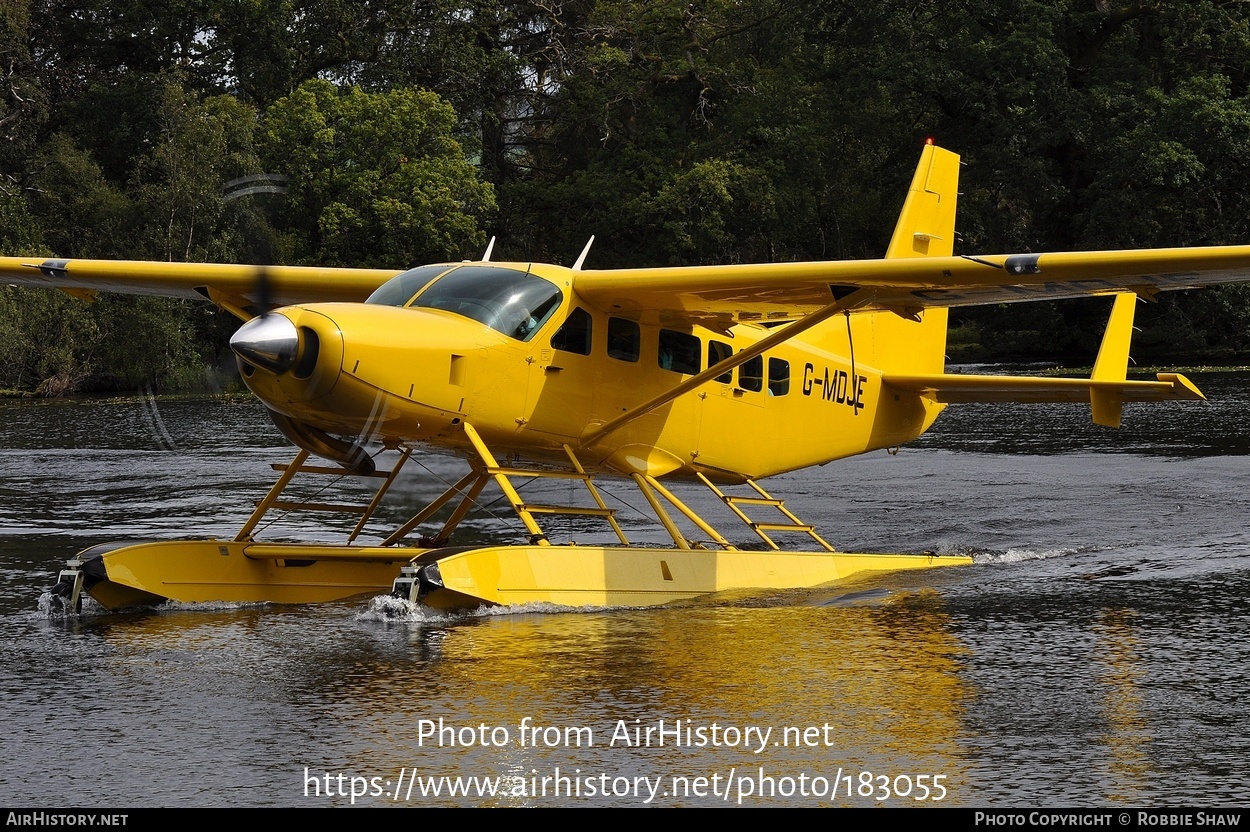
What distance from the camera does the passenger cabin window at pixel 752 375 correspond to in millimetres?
13883

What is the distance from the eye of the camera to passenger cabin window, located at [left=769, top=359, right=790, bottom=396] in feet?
46.7

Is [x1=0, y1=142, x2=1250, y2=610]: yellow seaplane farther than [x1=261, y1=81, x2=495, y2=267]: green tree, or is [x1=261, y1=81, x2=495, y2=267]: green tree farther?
[x1=261, y1=81, x2=495, y2=267]: green tree

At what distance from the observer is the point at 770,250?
61969 millimetres

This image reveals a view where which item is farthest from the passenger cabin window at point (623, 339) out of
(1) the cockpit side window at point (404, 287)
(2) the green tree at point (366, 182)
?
(2) the green tree at point (366, 182)

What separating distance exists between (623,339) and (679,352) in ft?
2.46

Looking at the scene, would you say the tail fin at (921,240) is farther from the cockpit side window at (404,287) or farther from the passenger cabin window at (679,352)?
the cockpit side window at (404,287)

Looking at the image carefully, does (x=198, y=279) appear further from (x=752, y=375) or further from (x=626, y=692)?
(x=626, y=692)

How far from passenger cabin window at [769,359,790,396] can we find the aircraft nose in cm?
577

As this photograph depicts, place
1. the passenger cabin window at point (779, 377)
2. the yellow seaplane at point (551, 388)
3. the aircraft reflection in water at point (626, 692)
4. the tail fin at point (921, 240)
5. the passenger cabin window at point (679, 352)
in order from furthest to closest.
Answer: the tail fin at point (921, 240)
the passenger cabin window at point (779, 377)
the passenger cabin window at point (679, 352)
the yellow seaplane at point (551, 388)
the aircraft reflection in water at point (626, 692)

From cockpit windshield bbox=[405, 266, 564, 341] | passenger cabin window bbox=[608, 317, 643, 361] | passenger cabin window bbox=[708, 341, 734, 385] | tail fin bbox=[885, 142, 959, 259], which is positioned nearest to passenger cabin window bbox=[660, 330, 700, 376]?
passenger cabin window bbox=[708, 341, 734, 385]

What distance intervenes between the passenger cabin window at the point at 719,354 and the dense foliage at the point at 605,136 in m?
30.3

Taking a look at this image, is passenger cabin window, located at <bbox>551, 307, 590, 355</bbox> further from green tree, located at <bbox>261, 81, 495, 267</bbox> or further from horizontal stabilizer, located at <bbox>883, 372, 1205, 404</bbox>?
green tree, located at <bbox>261, 81, 495, 267</bbox>

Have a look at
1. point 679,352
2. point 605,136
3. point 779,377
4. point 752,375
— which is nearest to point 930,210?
point 779,377

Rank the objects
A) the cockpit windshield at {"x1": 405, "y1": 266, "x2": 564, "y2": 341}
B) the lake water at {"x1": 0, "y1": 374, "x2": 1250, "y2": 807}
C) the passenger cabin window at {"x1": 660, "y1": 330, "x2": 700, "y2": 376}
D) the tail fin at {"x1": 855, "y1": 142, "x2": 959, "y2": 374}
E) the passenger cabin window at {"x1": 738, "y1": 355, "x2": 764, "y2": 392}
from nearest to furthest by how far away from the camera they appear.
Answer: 1. the lake water at {"x1": 0, "y1": 374, "x2": 1250, "y2": 807}
2. the cockpit windshield at {"x1": 405, "y1": 266, "x2": 564, "y2": 341}
3. the passenger cabin window at {"x1": 660, "y1": 330, "x2": 700, "y2": 376}
4. the passenger cabin window at {"x1": 738, "y1": 355, "x2": 764, "y2": 392}
5. the tail fin at {"x1": 855, "y1": 142, "x2": 959, "y2": 374}
